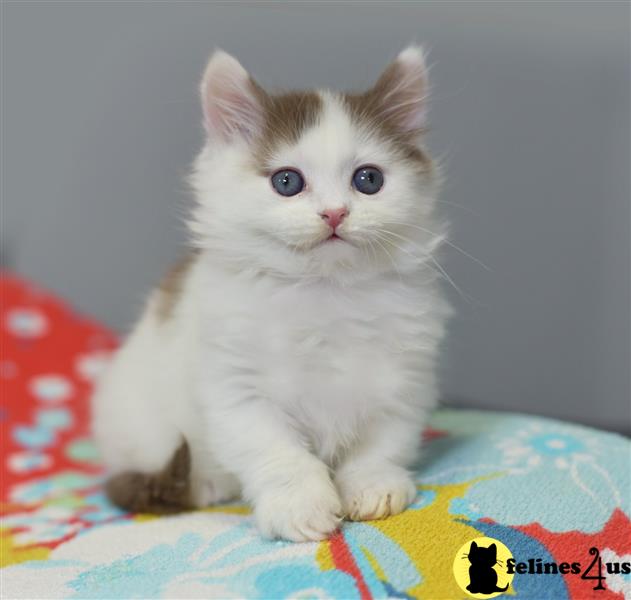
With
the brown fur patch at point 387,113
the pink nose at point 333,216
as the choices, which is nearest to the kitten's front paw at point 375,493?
the pink nose at point 333,216

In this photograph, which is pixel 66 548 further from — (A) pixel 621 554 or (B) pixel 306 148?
(A) pixel 621 554

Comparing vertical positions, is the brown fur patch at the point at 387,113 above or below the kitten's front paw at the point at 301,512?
above

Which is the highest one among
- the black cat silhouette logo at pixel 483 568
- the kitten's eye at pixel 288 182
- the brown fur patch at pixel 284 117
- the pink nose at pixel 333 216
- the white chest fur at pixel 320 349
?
the brown fur patch at pixel 284 117

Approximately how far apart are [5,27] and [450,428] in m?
2.11

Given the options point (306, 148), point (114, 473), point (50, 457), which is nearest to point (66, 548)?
point (114, 473)

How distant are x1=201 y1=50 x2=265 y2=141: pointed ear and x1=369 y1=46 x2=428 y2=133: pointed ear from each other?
248 mm

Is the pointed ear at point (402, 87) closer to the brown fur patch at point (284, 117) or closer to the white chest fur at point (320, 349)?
the brown fur patch at point (284, 117)

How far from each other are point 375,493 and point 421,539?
134 millimetres

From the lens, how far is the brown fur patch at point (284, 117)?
5.05 ft

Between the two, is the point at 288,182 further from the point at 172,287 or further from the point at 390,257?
the point at 172,287

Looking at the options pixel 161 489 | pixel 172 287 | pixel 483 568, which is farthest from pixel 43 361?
pixel 483 568

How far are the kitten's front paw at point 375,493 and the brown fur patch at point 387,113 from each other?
0.63m

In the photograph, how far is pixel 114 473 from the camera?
1.96 m

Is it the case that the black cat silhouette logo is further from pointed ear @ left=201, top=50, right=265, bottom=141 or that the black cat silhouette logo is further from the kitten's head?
pointed ear @ left=201, top=50, right=265, bottom=141
